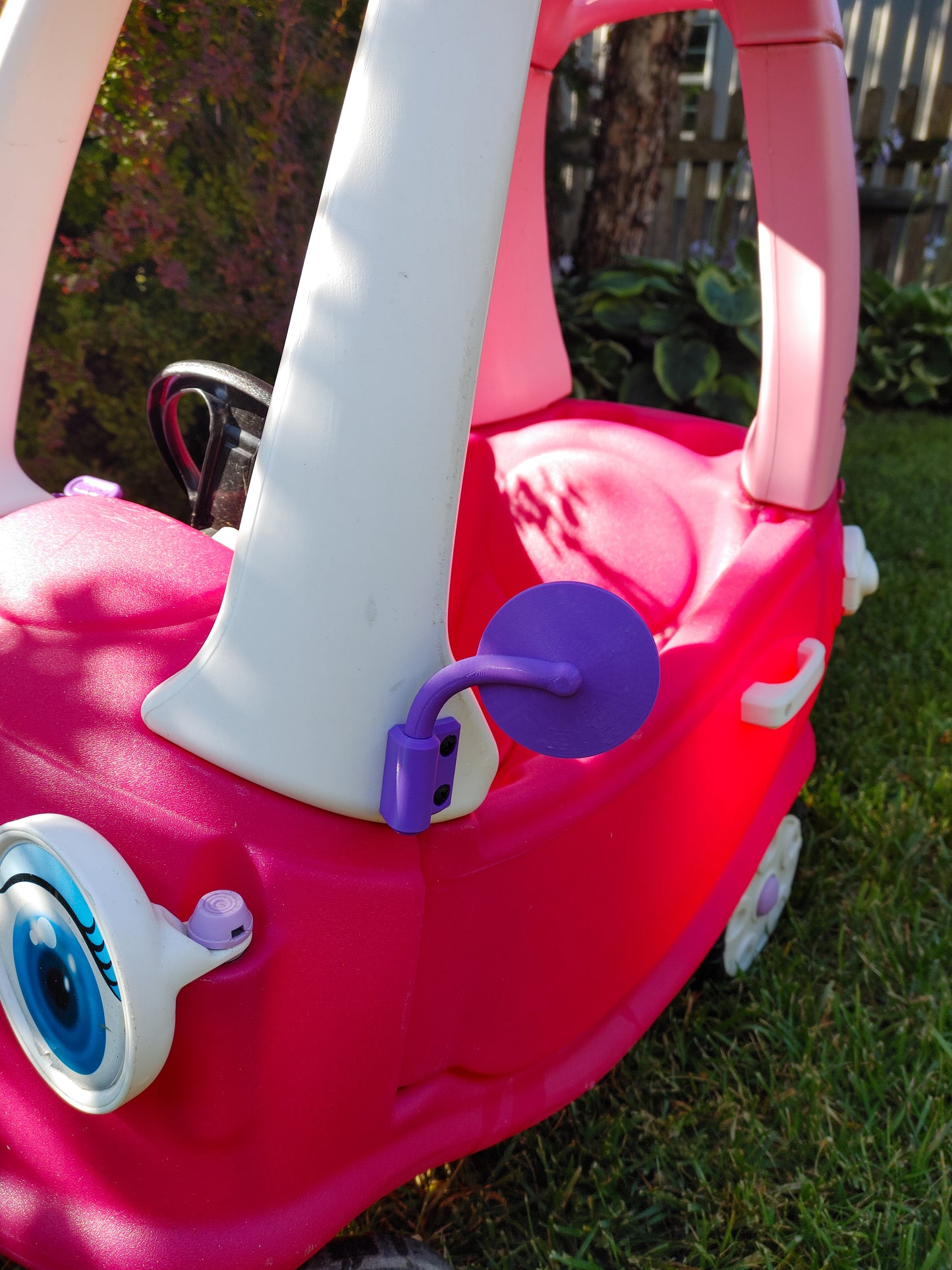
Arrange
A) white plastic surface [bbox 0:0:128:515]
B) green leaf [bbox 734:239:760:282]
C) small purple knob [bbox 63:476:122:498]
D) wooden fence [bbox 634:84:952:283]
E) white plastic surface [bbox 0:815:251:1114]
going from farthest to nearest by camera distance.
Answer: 1. wooden fence [bbox 634:84:952:283]
2. green leaf [bbox 734:239:760:282]
3. small purple knob [bbox 63:476:122:498]
4. white plastic surface [bbox 0:0:128:515]
5. white plastic surface [bbox 0:815:251:1114]

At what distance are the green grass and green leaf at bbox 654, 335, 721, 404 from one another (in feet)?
5.24

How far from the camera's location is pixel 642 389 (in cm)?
329

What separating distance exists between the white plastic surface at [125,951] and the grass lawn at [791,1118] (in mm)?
556

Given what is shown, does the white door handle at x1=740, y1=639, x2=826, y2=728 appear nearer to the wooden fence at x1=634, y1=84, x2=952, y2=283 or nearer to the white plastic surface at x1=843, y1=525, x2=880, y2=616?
the white plastic surface at x1=843, y1=525, x2=880, y2=616

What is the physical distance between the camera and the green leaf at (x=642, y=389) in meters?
3.27

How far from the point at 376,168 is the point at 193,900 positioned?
1.63 ft

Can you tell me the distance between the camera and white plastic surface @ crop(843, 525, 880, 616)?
1.51 metres

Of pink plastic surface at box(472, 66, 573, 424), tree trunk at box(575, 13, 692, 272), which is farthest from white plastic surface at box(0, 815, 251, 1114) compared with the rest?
tree trunk at box(575, 13, 692, 272)

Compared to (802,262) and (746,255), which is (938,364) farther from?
(802,262)

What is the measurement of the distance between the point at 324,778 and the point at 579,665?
0.63 ft

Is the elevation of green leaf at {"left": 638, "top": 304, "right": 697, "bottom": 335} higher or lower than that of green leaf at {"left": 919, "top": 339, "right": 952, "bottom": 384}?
higher

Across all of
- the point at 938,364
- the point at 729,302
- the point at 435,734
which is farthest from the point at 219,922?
the point at 938,364

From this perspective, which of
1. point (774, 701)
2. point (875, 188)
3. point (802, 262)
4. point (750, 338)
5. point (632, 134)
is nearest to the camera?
point (774, 701)

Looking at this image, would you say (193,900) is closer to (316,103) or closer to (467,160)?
(467,160)
